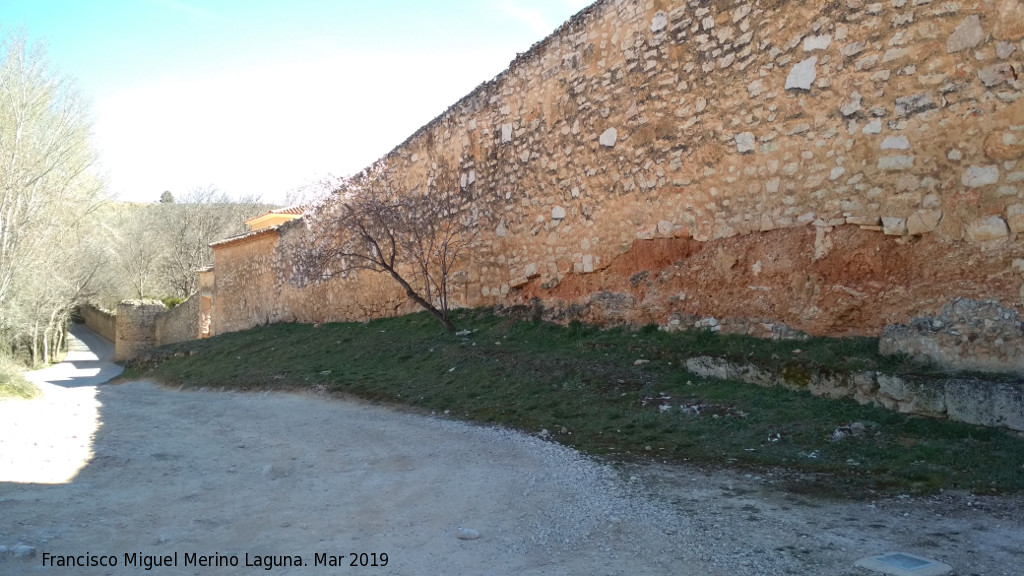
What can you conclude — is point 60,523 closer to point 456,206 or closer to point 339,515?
point 339,515

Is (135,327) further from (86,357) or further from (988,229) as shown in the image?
(988,229)

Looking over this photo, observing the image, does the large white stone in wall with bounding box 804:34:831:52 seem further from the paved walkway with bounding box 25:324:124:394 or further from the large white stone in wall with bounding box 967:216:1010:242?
the paved walkway with bounding box 25:324:124:394

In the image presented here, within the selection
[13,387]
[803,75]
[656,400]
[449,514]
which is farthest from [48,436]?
[803,75]

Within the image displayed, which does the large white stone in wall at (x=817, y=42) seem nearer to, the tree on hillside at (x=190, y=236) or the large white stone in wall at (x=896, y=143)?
the large white stone in wall at (x=896, y=143)

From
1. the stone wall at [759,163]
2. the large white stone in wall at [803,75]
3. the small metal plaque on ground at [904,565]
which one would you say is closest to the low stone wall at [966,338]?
the stone wall at [759,163]

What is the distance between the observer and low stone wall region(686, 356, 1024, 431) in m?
4.57

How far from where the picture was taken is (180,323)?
91.9ft

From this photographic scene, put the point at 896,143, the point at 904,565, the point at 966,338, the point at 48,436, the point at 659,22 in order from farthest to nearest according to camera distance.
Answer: the point at 659,22, the point at 48,436, the point at 896,143, the point at 966,338, the point at 904,565

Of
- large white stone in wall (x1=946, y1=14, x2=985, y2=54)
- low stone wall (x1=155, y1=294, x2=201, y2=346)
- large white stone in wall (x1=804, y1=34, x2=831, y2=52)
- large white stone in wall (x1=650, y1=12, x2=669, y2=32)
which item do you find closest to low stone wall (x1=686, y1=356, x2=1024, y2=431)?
large white stone in wall (x1=946, y1=14, x2=985, y2=54)

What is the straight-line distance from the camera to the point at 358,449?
5797 millimetres

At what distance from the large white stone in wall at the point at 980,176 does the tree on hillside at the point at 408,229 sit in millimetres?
6703

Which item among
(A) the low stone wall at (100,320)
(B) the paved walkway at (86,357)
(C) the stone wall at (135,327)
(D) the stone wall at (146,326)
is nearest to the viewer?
(B) the paved walkway at (86,357)

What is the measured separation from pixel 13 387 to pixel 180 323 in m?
19.5

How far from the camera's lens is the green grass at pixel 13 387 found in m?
9.19
